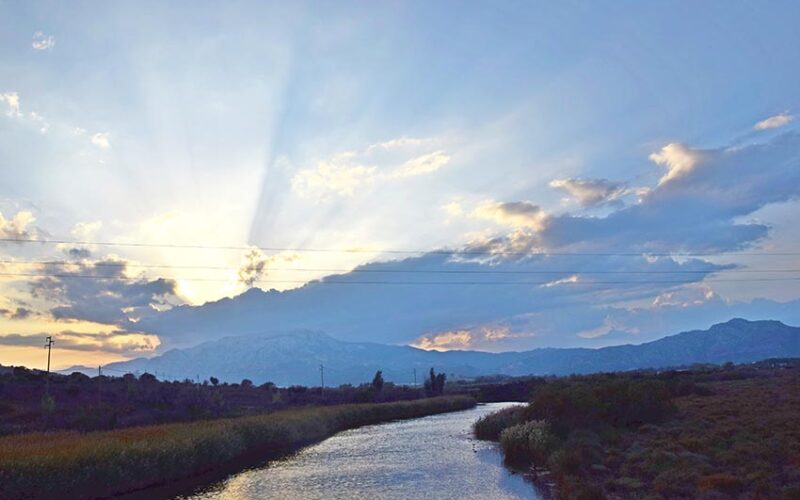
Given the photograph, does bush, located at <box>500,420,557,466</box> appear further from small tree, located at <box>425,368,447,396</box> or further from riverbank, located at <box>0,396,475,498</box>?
small tree, located at <box>425,368,447,396</box>

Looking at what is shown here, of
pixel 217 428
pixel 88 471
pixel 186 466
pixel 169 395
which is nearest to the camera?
pixel 88 471

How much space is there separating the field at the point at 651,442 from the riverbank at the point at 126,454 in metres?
22.5

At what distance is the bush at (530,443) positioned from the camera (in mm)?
46188

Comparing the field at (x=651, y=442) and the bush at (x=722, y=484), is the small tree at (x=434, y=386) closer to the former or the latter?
the field at (x=651, y=442)

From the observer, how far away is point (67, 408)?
7381 cm

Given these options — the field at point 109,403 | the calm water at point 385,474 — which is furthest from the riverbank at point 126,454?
the field at point 109,403

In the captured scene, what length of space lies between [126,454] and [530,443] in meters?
27.6

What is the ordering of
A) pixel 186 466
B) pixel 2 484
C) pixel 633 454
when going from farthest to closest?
pixel 186 466, pixel 633 454, pixel 2 484

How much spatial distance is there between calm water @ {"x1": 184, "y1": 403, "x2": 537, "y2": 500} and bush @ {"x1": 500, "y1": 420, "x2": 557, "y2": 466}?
1388mm

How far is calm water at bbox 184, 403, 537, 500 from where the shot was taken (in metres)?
37.0

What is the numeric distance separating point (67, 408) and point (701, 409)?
68358 mm

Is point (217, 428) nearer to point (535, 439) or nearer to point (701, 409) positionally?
point (535, 439)

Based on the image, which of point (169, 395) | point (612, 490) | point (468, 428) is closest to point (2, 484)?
point (612, 490)

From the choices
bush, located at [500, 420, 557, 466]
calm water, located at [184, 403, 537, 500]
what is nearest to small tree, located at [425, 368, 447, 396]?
calm water, located at [184, 403, 537, 500]
